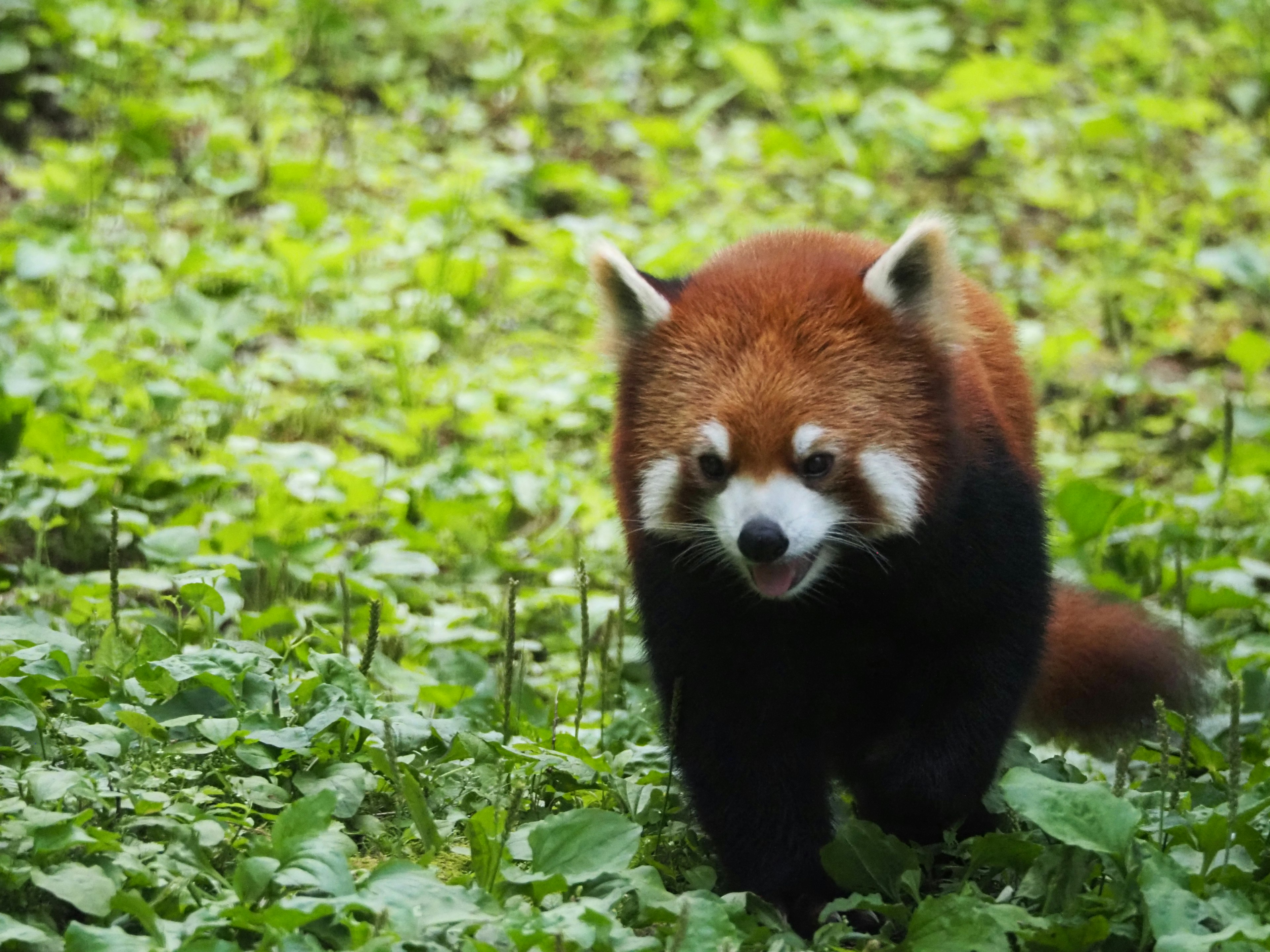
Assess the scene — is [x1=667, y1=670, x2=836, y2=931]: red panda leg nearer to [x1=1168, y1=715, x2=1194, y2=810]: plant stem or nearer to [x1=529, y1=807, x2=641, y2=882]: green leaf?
[x1=529, y1=807, x2=641, y2=882]: green leaf

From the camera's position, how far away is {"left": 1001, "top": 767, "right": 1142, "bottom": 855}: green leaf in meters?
2.51

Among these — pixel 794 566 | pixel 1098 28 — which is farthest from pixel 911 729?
pixel 1098 28

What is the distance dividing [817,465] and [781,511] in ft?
0.47

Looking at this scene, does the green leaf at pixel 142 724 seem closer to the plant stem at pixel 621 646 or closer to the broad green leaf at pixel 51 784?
the broad green leaf at pixel 51 784

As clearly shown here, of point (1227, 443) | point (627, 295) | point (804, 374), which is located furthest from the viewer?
point (1227, 443)

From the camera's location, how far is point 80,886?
231cm

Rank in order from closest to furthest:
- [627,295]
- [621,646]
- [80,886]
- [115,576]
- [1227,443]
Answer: [80,886] → [115,576] → [627,295] → [621,646] → [1227,443]

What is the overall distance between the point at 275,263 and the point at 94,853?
13.6 ft

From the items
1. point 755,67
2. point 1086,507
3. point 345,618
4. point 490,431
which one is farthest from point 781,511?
point 755,67

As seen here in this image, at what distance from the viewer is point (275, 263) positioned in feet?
20.4

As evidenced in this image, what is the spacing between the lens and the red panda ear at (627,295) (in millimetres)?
3129

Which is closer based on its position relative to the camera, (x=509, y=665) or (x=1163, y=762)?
(x=1163, y=762)

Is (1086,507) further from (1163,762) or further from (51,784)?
(51,784)

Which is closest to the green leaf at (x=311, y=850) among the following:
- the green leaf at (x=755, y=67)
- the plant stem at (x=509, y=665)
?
the plant stem at (x=509, y=665)
